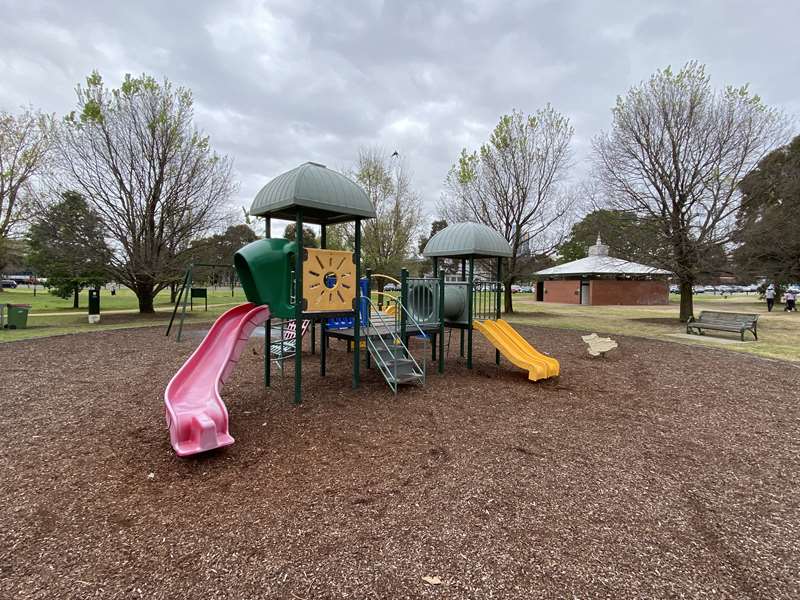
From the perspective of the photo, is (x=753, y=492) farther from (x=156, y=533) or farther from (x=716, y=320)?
(x=716, y=320)

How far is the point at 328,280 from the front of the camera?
6.41m

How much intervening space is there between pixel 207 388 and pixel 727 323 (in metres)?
15.7

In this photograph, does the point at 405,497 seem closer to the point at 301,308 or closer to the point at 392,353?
the point at 301,308

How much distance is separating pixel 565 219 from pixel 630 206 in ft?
13.1

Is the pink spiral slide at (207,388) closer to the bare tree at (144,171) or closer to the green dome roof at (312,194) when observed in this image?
the green dome roof at (312,194)

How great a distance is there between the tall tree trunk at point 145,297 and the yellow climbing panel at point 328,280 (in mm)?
16641

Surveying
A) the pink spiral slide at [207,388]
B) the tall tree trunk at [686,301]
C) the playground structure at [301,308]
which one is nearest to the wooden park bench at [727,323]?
the tall tree trunk at [686,301]

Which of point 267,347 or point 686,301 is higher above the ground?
point 686,301

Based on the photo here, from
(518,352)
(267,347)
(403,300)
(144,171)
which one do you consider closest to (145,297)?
(144,171)

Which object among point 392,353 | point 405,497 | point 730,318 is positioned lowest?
point 405,497

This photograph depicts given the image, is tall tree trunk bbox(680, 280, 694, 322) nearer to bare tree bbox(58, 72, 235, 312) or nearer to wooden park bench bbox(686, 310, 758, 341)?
wooden park bench bbox(686, 310, 758, 341)

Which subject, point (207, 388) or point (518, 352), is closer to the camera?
point (207, 388)

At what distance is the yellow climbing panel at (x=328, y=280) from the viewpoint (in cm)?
613

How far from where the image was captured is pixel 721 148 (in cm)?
1691
